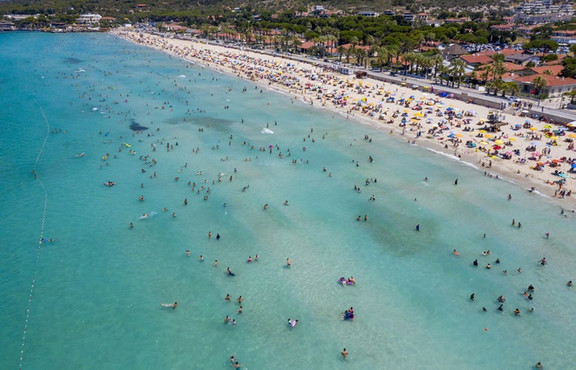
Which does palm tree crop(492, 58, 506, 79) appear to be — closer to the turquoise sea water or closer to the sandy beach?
the sandy beach

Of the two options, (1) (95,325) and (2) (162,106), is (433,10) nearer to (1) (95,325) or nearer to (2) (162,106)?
(2) (162,106)

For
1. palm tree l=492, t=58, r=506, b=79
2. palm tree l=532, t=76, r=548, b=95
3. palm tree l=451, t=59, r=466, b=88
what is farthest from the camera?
palm tree l=451, t=59, r=466, b=88

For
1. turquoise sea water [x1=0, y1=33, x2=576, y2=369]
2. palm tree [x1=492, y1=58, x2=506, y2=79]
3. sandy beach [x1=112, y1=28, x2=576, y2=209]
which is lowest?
turquoise sea water [x1=0, y1=33, x2=576, y2=369]

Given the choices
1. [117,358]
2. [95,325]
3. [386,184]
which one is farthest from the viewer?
[386,184]

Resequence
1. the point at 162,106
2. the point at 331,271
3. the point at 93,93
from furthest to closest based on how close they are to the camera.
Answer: the point at 93,93 < the point at 162,106 < the point at 331,271

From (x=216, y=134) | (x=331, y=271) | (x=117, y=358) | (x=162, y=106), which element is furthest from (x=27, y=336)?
(x=162, y=106)

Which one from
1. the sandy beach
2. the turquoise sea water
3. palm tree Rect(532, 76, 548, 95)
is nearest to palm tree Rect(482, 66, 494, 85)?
palm tree Rect(532, 76, 548, 95)

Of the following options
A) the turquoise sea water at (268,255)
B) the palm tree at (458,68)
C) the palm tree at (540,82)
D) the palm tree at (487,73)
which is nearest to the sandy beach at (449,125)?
the turquoise sea water at (268,255)
